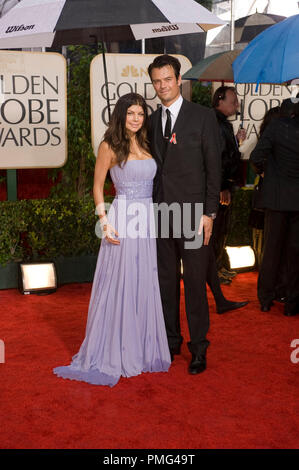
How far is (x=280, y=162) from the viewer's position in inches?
199

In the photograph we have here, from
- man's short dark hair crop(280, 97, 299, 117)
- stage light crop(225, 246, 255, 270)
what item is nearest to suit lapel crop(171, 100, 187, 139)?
man's short dark hair crop(280, 97, 299, 117)

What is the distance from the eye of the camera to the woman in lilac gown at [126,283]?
3.87 m

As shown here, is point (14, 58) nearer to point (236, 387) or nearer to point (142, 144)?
point (142, 144)

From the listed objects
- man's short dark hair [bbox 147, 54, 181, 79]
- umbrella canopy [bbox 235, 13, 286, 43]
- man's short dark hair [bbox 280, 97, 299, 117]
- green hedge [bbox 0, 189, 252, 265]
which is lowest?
green hedge [bbox 0, 189, 252, 265]

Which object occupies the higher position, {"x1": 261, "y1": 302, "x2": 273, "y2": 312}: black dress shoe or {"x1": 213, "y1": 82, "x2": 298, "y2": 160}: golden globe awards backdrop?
{"x1": 213, "y1": 82, "x2": 298, "y2": 160}: golden globe awards backdrop

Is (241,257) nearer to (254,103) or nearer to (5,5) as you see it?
(254,103)

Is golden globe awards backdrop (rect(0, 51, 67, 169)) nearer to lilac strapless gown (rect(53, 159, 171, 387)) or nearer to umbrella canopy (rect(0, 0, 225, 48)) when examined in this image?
umbrella canopy (rect(0, 0, 225, 48))

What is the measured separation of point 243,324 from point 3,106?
332cm

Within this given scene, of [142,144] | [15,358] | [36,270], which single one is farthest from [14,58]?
[15,358]

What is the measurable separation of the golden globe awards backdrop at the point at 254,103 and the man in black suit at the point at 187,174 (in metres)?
3.50

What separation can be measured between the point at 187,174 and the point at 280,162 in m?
1.59

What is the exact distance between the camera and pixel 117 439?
3051 mm

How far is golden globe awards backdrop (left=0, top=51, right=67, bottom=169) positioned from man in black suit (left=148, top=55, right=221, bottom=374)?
8.22 feet

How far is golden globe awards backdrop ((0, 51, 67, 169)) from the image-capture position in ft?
19.6
